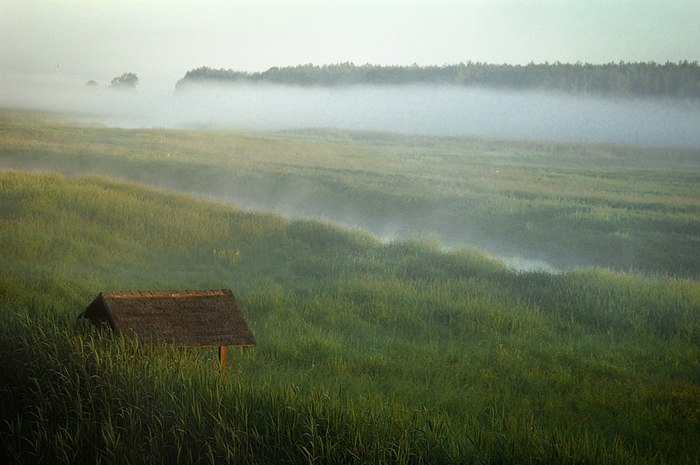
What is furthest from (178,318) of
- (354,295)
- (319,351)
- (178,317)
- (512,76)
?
(512,76)

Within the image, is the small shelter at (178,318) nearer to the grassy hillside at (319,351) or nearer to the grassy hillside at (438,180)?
the grassy hillside at (319,351)

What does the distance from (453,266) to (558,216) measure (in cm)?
227

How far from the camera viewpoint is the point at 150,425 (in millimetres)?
2998

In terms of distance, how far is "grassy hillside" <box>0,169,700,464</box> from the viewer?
286 centimetres

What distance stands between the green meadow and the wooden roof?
0.32ft

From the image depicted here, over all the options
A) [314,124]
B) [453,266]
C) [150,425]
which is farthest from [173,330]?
[314,124]

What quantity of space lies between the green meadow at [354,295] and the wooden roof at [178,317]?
10 centimetres

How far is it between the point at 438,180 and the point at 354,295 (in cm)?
500

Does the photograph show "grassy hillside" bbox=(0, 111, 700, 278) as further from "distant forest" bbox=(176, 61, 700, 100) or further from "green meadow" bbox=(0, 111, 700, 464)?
"distant forest" bbox=(176, 61, 700, 100)

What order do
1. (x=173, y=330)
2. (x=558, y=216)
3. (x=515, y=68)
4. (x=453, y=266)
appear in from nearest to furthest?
(x=173, y=330) < (x=453, y=266) < (x=558, y=216) < (x=515, y=68)

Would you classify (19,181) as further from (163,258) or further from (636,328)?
(636,328)

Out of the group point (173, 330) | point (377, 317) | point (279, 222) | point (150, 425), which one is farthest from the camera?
point (279, 222)

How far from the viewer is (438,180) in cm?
1094

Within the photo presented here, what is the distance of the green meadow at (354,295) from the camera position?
296 cm
